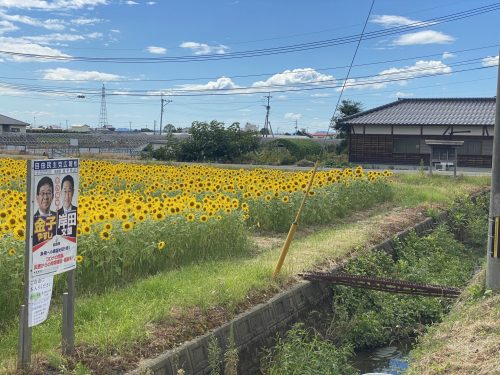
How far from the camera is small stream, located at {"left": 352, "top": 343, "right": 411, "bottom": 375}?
6.64 meters

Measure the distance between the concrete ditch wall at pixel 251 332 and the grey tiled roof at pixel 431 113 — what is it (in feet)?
96.0

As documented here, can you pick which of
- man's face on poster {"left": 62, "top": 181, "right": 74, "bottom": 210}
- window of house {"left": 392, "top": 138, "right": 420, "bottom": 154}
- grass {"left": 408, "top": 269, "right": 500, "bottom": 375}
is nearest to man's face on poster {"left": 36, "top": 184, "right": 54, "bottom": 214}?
man's face on poster {"left": 62, "top": 181, "right": 74, "bottom": 210}

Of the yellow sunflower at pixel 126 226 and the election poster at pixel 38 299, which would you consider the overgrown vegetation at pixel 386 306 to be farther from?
the election poster at pixel 38 299

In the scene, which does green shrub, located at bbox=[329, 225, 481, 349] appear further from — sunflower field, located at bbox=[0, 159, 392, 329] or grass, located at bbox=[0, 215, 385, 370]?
sunflower field, located at bbox=[0, 159, 392, 329]

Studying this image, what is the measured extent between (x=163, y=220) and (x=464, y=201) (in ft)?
37.4

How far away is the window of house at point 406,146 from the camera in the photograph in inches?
1403

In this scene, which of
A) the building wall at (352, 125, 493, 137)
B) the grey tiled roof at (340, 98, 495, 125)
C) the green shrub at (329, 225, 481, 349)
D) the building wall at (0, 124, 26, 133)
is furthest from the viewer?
the building wall at (0, 124, 26, 133)

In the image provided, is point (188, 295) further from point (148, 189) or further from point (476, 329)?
point (148, 189)

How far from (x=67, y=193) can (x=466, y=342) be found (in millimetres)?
3729

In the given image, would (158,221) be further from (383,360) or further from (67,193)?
(67,193)

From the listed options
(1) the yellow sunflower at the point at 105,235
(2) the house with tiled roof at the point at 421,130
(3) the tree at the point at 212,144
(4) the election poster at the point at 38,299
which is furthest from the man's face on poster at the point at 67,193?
(3) the tree at the point at 212,144

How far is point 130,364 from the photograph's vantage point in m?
4.44

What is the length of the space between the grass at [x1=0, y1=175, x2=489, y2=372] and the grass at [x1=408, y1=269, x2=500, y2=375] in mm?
1915

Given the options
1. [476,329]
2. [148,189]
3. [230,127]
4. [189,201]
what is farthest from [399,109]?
[476,329]
